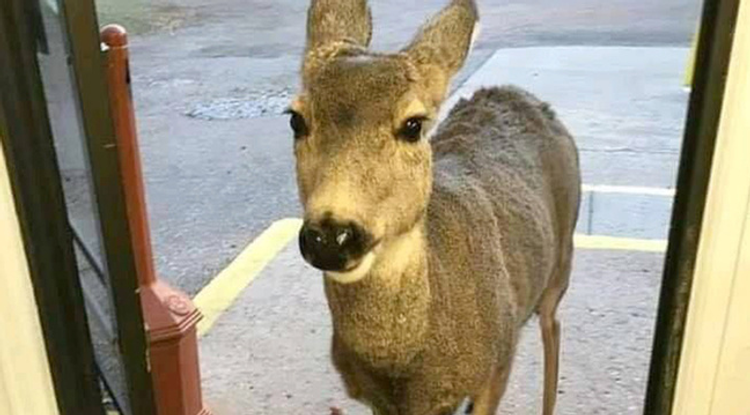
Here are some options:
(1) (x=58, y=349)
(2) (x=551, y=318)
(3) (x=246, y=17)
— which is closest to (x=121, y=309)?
(1) (x=58, y=349)

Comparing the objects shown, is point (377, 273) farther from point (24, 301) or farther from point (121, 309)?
point (24, 301)

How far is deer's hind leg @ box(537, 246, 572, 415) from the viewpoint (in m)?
1.97

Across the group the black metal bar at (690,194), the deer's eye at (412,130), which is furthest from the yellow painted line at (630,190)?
the deer's eye at (412,130)

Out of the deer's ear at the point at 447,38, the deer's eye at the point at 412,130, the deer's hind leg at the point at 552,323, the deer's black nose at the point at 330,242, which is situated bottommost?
the deer's hind leg at the point at 552,323

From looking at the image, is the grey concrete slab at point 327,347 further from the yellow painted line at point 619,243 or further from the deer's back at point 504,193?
the deer's back at point 504,193

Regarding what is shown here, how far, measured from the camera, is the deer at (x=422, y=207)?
1219 millimetres

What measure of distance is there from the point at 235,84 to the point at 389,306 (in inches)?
142

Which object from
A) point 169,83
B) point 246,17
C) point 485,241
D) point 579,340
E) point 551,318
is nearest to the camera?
point 485,241

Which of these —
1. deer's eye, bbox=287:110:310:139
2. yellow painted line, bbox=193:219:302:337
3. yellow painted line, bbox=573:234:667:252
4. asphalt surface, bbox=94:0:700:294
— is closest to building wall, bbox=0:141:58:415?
deer's eye, bbox=287:110:310:139

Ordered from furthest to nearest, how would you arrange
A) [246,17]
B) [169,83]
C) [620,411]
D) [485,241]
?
[246,17] < [169,83] < [620,411] < [485,241]

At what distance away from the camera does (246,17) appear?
21.9ft

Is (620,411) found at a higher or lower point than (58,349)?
lower

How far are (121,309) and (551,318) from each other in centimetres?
101

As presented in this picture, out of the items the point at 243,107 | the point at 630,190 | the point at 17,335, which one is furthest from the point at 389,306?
the point at 243,107
